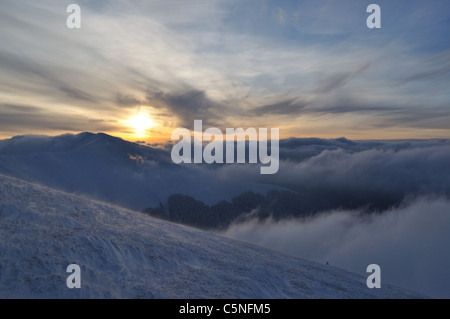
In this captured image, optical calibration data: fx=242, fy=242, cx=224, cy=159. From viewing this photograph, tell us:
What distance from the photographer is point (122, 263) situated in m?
13.6

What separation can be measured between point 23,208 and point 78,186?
629ft

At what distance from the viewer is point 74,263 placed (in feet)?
39.5

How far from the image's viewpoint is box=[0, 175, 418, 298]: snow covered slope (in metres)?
10.8

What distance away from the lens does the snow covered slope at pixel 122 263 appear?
1080cm
